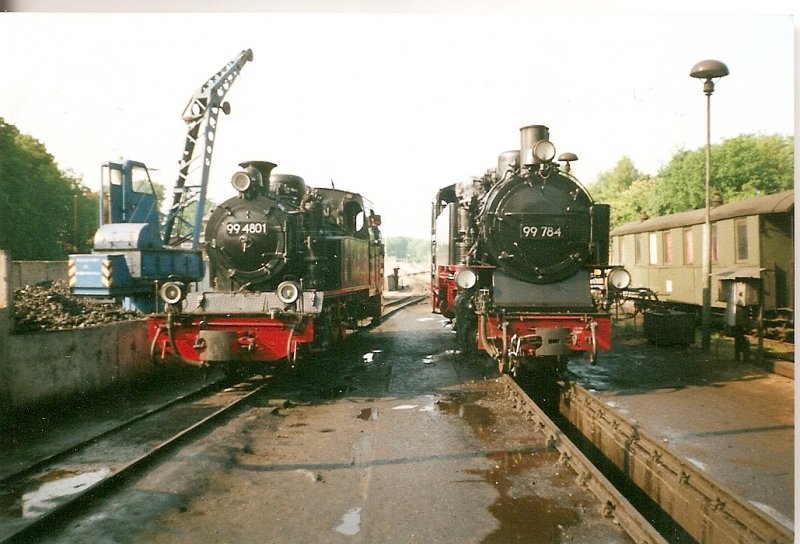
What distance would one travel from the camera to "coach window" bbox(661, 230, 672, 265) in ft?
39.4

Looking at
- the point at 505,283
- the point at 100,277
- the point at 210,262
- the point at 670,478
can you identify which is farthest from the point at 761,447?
the point at 100,277

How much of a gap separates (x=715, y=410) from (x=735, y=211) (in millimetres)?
4853

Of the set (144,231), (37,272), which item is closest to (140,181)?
(144,231)

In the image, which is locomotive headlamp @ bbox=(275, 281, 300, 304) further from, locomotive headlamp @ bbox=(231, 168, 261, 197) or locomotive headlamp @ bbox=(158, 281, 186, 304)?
locomotive headlamp @ bbox=(231, 168, 261, 197)

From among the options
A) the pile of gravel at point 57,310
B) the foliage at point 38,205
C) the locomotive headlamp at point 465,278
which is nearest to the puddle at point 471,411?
the locomotive headlamp at point 465,278

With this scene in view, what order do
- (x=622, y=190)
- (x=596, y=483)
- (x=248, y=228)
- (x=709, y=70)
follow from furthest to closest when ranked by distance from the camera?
(x=622, y=190) → (x=248, y=228) → (x=709, y=70) → (x=596, y=483)

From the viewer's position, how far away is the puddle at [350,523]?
3.27 m

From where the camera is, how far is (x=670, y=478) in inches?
158

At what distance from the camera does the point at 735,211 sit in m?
9.12

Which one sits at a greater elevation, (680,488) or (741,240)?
(741,240)

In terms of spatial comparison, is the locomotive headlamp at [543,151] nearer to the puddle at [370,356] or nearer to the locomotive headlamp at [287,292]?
the locomotive headlamp at [287,292]

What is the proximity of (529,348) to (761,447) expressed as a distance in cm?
232

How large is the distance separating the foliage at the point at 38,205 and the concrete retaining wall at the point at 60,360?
58cm

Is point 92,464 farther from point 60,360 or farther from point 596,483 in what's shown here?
point 596,483
